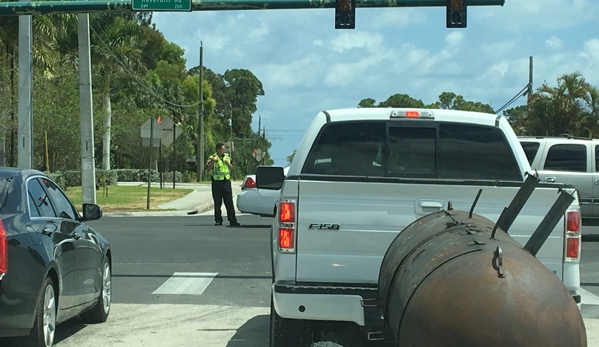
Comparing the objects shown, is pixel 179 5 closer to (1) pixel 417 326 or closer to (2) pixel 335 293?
(2) pixel 335 293

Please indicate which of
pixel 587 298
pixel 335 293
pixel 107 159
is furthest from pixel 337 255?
pixel 107 159

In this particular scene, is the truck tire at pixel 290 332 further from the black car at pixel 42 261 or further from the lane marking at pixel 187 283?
the lane marking at pixel 187 283

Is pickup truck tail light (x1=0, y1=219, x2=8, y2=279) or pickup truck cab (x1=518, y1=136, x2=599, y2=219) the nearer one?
pickup truck tail light (x1=0, y1=219, x2=8, y2=279)

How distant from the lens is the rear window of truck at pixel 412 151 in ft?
23.5

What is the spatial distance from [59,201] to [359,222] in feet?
11.8

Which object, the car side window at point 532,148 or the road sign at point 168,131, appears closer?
the car side window at point 532,148

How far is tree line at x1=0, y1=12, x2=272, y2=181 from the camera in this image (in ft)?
113

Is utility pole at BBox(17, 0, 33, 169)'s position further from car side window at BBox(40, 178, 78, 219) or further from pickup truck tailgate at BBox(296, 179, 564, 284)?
pickup truck tailgate at BBox(296, 179, 564, 284)

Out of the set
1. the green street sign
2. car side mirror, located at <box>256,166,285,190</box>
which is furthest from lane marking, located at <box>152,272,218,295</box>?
the green street sign

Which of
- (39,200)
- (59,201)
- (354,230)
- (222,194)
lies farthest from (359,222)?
(222,194)

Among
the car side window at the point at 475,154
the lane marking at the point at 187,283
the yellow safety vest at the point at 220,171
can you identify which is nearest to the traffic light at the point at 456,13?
the yellow safety vest at the point at 220,171

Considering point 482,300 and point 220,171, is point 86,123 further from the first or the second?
point 482,300

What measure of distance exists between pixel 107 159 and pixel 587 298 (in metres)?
41.4

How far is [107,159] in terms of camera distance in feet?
165
